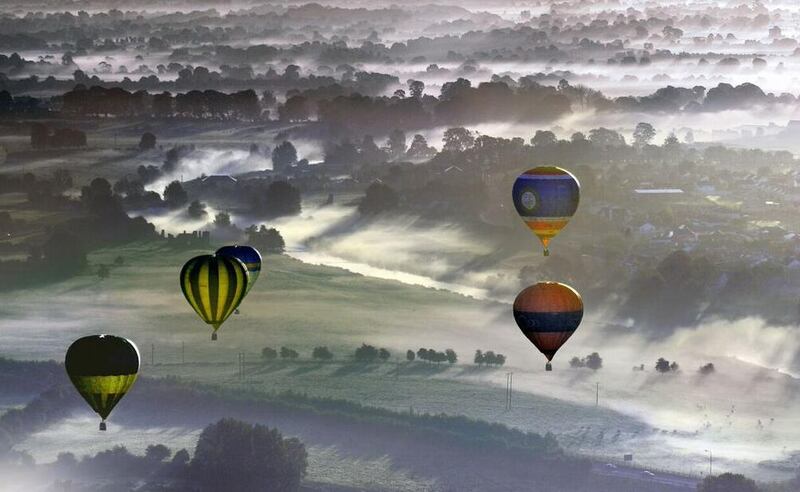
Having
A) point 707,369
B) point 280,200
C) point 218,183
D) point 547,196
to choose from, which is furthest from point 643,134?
point 547,196

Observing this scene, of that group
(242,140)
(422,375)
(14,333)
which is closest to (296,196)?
(242,140)

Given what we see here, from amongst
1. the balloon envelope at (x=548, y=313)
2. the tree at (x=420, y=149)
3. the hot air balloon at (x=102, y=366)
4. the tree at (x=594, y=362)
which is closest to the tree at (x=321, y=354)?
the tree at (x=594, y=362)

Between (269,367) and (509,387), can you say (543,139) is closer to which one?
(269,367)

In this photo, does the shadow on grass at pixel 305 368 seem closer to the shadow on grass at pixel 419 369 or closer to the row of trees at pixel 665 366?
the shadow on grass at pixel 419 369

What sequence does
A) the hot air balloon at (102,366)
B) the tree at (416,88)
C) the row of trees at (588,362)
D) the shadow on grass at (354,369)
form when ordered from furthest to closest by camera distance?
the tree at (416,88), the row of trees at (588,362), the shadow on grass at (354,369), the hot air balloon at (102,366)

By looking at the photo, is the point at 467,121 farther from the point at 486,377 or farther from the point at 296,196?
the point at 486,377

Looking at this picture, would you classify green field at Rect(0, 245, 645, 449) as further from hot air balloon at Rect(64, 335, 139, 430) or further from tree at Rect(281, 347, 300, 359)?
hot air balloon at Rect(64, 335, 139, 430)
